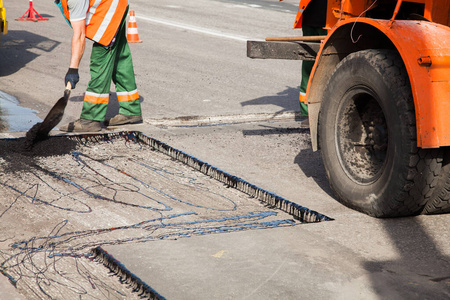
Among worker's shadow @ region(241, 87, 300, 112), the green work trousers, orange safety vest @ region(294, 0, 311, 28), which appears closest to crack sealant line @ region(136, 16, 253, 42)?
worker's shadow @ region(241, 87, 300, 112)

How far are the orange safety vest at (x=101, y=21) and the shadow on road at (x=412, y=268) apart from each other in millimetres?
3285

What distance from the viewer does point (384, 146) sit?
3.94m

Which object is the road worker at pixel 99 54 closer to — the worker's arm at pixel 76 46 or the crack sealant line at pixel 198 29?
the worker's arm at pixel 76 46

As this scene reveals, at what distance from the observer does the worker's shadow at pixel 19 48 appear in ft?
30.0

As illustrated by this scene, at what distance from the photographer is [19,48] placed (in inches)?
410

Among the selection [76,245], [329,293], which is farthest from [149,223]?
[329,293]

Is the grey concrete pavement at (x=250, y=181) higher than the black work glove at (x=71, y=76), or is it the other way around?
the black work glove at (x=71, y=76)

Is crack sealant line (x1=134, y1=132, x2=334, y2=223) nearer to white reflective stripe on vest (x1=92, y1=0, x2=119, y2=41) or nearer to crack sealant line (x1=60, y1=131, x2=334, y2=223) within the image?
crack sealant line (x1=60, y1=131, x2=334, y2=223)

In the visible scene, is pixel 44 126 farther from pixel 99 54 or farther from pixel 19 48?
pixel 19 48

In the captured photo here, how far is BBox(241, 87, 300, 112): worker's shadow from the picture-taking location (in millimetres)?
7316

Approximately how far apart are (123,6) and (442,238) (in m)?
3.81

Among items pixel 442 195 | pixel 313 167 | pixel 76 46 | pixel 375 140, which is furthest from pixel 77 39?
pixel 442 195

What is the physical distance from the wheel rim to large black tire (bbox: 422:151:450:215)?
0.38 meters

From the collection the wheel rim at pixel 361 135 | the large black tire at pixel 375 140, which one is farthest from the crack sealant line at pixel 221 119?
the wheel rim at pixel 361 135
